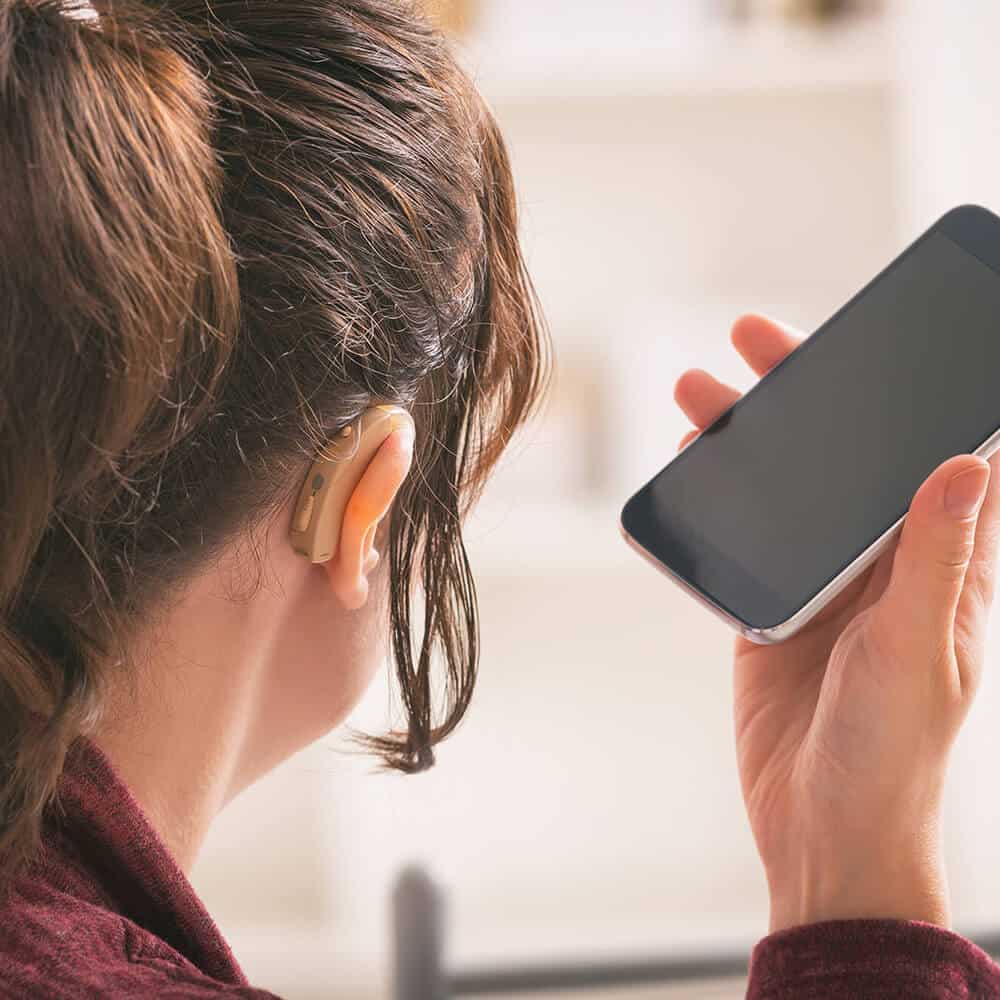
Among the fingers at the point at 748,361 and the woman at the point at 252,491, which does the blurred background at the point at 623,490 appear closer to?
the fingers at the point at 748,361

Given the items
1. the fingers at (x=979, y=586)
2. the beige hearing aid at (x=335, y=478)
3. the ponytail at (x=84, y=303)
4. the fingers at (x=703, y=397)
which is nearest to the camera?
the ponytail at (x=84, y=303)

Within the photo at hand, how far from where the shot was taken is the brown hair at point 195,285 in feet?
1.51

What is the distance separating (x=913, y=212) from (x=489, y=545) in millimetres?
670

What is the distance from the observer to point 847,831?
2.09 ft

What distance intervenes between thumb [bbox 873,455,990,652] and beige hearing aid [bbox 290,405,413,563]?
0.24 m

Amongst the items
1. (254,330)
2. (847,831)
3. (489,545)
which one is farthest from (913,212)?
(254,330)

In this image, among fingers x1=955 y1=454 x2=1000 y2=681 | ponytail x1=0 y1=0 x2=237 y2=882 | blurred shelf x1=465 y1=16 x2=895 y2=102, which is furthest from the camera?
blurred shelf x1=465 y1=16 x2=895 y2=102

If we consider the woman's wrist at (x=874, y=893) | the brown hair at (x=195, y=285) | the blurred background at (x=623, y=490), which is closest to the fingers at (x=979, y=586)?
the woman's wrist at (x=874, y=893)

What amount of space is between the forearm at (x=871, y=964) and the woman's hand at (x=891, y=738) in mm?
28

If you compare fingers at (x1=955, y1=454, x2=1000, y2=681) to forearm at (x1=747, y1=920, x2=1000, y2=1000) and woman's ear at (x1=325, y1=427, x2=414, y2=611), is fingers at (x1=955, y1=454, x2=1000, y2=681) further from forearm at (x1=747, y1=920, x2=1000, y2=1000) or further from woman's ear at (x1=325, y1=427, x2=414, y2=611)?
woman's ear at (x1=325, y1=427, x2=414, y2=611)

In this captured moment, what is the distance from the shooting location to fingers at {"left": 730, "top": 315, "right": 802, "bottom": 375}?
78cm

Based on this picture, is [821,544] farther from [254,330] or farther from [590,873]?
[590,873]

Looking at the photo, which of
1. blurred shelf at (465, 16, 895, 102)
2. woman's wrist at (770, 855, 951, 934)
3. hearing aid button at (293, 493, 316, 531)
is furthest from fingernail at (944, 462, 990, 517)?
blurred shelf at (465, 16, 895, 102)

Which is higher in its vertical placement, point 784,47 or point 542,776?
point 784,47
